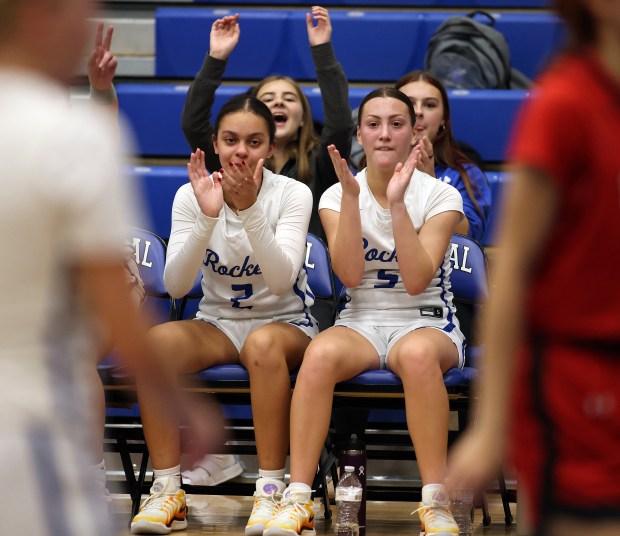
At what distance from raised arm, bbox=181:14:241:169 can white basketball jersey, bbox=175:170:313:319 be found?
55cm

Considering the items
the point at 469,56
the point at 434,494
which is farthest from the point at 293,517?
the point at 469,56

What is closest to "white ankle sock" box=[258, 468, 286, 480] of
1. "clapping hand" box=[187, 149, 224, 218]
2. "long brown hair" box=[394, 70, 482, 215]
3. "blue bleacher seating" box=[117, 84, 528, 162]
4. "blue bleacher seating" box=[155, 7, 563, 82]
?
"clapping hand" box=[187, 149, 224, 218]

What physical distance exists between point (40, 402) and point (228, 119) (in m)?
2.70

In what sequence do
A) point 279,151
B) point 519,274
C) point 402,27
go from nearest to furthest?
point 519,274 → point 279,151 → point 402,27

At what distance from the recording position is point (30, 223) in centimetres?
105

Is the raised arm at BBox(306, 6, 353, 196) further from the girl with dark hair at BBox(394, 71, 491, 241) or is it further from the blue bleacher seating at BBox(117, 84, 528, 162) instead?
the blue bleacher seating at BBox(117, 84, 528, 162)

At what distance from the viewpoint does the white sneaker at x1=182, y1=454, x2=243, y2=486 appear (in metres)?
4.07

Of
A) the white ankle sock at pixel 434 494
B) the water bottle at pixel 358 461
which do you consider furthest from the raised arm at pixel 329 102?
the white ankle sock at pixel 434 494

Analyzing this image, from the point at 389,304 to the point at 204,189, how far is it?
2.40 ft

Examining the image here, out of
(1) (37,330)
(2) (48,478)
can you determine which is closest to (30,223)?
(1) (37,330)

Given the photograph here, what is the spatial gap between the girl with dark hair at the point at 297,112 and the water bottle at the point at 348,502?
123 centimetres

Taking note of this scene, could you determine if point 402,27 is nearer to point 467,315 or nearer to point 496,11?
point 496,11

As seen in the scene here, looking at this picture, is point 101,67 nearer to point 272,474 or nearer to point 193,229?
point 193,229

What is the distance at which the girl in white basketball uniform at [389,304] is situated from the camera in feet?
10.7
